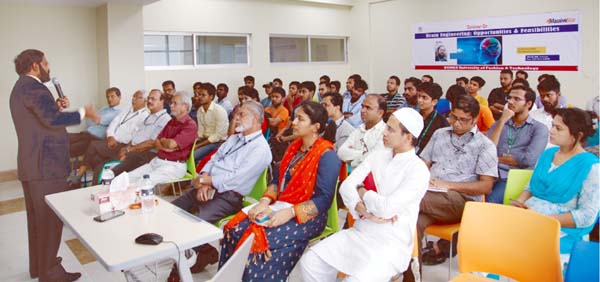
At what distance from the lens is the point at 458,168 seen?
3.17 m

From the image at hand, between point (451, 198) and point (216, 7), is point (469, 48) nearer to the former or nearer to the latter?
point (216, 7)

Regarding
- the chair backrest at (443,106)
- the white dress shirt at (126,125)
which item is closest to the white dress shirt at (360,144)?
the white dress shirt at (126,125)

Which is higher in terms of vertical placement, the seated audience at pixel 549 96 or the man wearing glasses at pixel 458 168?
the seated audience at pixel 549 96

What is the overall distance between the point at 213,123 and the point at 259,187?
8.76 feet

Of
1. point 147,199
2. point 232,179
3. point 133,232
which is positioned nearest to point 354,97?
point 232,179

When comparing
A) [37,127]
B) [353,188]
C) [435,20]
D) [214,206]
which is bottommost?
[214,206]

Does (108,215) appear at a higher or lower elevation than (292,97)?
lower

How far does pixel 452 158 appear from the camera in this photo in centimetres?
321

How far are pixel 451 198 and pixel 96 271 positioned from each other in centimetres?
246

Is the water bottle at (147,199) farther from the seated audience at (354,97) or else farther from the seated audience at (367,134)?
the seated audience at (354,97)

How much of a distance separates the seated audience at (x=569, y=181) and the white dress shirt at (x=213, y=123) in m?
3.71

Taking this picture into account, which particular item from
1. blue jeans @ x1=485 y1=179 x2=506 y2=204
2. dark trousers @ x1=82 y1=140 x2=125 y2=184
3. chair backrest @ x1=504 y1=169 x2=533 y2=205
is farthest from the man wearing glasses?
dark trousers @ x1=82 y1=140 x2=125 y2=184

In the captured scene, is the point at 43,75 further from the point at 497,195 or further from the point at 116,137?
the point at 497,195

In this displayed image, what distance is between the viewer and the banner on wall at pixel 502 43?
7.45m
